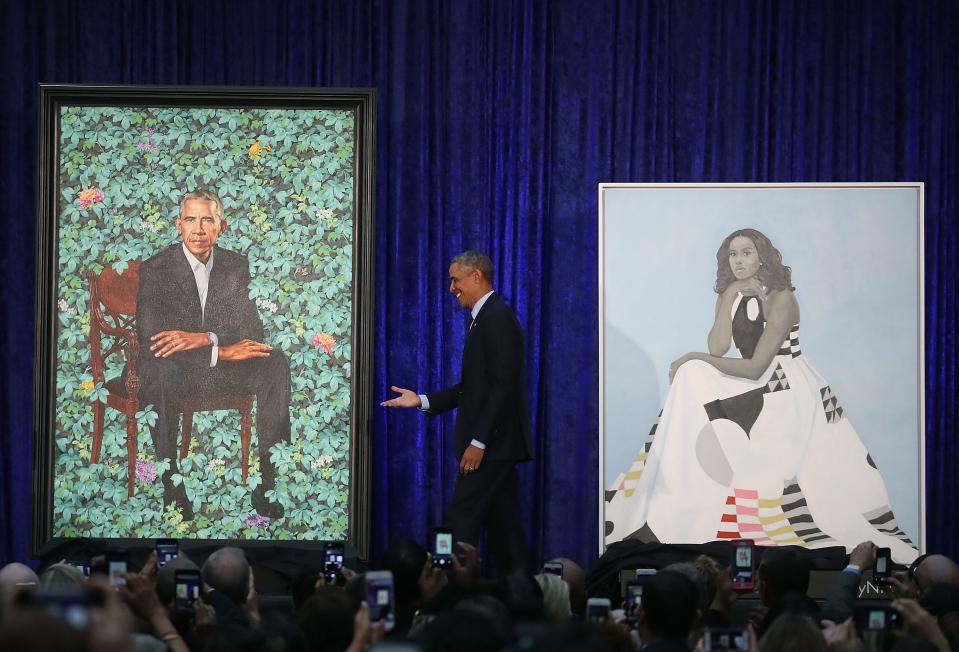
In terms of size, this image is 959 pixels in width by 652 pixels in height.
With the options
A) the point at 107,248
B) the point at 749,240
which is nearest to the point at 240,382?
the point at 107,248

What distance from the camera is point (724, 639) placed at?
118 inches

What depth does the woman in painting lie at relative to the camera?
21.9 feet

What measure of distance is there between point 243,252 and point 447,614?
4367 millimetres

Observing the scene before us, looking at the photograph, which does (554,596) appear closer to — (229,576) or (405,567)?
(405,567)

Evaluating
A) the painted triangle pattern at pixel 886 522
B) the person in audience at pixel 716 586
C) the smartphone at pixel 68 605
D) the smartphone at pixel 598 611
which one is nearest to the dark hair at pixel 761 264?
the painted triangle pattern at pixel 886 522

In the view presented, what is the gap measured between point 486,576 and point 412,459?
0.80 meters

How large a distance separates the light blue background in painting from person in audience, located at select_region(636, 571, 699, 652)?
3.51 meters

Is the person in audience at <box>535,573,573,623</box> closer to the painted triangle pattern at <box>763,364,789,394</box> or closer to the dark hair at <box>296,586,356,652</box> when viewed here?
the dark hair at <box>296,586,356,652</box>

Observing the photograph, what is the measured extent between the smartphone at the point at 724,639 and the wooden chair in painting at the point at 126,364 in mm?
4053

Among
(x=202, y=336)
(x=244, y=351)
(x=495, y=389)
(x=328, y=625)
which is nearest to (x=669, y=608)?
(x=328, y=625)

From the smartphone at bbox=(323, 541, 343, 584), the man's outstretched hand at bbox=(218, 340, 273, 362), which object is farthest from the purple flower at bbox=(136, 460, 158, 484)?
the smartphone at bbox=(323, 541, 343, 584)

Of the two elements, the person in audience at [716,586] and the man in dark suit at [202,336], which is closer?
the person in audience at [716,586]

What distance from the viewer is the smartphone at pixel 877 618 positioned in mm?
3311

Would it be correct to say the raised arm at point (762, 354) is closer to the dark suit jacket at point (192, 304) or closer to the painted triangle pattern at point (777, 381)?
the painted triangle pattern at point (777, 381)
